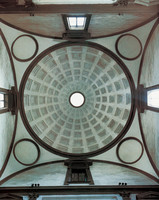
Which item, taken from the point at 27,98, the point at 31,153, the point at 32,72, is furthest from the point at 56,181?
the point at 32,72

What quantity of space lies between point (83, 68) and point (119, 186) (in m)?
11.2

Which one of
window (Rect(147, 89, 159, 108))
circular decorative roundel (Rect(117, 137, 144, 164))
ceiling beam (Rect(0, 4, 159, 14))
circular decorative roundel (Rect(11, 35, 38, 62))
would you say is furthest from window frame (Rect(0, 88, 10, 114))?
window (Rect(147, 89, 159, 108))

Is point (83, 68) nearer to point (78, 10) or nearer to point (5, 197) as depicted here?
point (78, 10)

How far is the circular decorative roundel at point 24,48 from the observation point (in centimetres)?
1919

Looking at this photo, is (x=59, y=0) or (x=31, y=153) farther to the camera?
(x=31, y=153)

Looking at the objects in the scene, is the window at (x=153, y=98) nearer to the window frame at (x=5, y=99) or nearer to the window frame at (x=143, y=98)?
the window frame at (x=143, y=98)

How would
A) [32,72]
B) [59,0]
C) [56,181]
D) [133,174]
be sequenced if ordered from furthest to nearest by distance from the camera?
[32,72] < [133,174] < [56,181] < [59,0]

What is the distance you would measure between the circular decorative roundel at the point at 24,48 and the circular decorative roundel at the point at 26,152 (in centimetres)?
665

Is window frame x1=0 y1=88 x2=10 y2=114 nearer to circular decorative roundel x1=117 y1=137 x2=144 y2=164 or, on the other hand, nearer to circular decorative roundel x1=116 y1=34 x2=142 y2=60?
circular decorative roundel x1=116 y1=34 x2=142 y2=60

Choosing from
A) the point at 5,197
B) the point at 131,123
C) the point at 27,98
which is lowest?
the point at 5,197

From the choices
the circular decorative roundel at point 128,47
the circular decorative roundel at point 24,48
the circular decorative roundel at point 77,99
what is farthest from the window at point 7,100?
the circular decorative roundel at point 128,47

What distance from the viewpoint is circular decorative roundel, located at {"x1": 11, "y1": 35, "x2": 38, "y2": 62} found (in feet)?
63.0

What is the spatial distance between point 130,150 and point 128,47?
814 centimetres

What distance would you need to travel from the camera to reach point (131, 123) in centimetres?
2102
